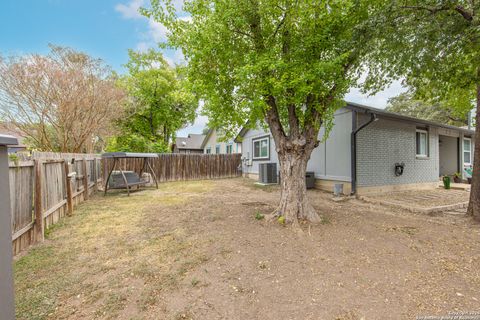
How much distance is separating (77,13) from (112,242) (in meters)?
8.48

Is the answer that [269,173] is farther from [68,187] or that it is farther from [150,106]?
[150,106]

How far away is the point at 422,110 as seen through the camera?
74.6 feet

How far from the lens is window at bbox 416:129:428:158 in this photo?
9.56 m

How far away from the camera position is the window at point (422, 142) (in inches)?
376

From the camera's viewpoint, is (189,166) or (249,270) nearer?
(249,270)

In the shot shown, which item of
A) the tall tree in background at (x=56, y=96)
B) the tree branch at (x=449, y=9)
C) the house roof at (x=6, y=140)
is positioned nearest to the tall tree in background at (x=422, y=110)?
the tree branch at (x=449, y=9)

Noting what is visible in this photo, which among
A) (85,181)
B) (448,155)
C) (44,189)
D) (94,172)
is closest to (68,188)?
(44,189)

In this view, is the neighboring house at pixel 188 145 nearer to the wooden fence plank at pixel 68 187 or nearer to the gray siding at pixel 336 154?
the gray siding at pixel 336 154

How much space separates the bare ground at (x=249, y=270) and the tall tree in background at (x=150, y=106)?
1424 centimetres

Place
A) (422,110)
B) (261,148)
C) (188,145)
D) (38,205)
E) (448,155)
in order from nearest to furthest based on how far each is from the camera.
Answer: (38,205), (448,155), (261,148), (422,110), (188,145)

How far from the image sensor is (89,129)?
9539mm

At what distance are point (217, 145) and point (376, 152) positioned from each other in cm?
1696

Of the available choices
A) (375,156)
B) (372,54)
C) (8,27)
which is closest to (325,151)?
(375,156)

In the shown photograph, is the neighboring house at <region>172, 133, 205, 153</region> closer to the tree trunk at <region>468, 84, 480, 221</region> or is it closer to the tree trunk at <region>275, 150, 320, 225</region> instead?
the tree trunk at <region>275, 150, 320, 225</region>
